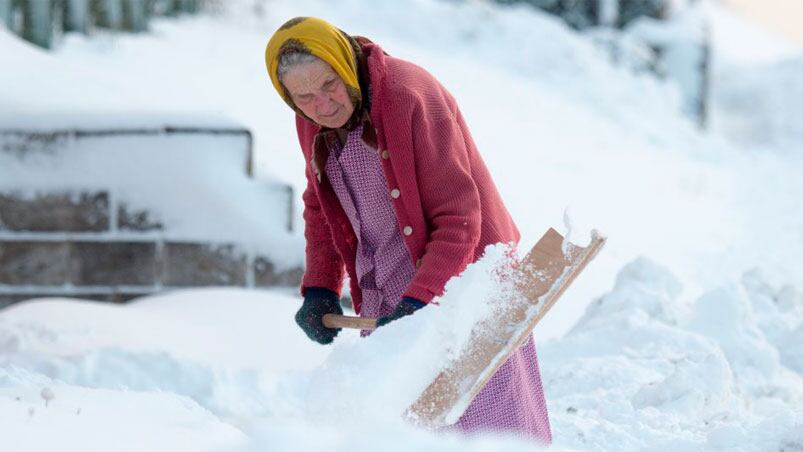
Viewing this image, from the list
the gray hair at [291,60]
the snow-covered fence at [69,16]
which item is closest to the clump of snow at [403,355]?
the gray hair at [291,60]

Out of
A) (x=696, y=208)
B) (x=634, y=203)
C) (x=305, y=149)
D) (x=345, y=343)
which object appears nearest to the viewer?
(x=345, y=343)

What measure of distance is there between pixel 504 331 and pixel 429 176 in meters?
0.36

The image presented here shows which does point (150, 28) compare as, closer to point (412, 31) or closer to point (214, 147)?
point (214, 147)

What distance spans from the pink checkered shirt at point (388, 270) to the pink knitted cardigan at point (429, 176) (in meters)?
0.09

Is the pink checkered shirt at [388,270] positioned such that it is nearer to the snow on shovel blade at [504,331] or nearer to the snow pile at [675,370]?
the snow on shovel blade at [504,331]

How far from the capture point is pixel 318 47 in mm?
2658

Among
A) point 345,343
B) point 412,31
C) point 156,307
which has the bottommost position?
point 412,31

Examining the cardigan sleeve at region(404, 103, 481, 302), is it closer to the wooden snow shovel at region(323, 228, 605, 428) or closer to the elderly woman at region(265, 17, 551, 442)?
the elderly woman at region(265, 17, 551, 442)

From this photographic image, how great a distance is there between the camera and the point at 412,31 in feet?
44.7

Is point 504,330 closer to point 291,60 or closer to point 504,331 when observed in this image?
point 504,331

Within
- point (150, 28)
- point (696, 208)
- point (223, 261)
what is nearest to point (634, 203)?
point (696, 208)

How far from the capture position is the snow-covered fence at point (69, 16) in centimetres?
713

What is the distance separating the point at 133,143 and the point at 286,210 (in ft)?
2.25

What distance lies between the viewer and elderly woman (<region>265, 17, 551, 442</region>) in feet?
8.79
